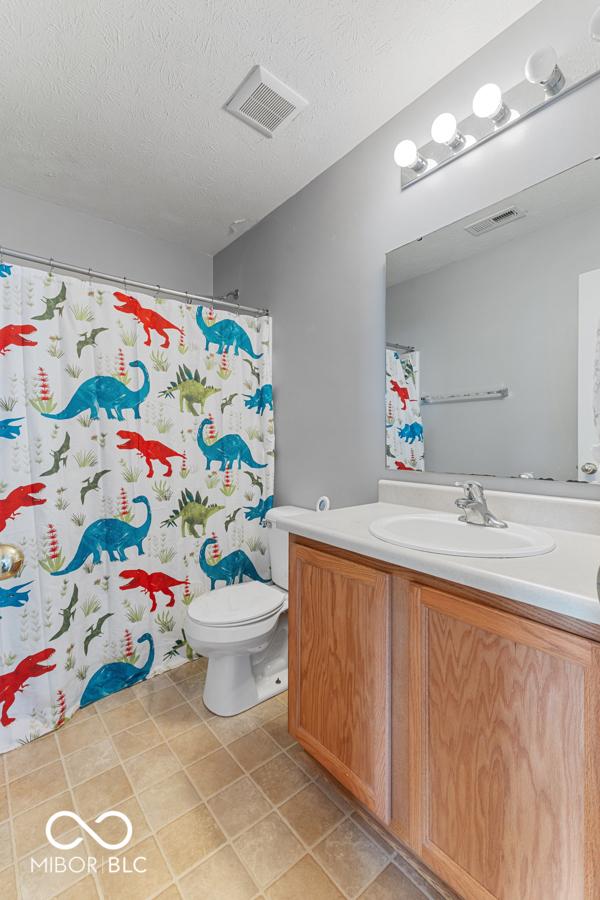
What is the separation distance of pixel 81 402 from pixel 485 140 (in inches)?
71.4

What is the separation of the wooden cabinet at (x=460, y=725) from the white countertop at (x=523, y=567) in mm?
52

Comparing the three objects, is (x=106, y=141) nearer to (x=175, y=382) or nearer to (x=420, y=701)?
(x=175, y=382)

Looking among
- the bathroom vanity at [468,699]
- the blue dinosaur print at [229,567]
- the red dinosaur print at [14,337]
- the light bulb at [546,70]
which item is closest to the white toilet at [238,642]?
the blue dinosaur print at [229,567]

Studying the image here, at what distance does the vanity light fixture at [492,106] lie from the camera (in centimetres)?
124

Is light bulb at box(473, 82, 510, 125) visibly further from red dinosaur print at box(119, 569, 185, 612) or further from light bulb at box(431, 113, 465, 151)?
red dinosaur print at box(119, 569, 185, 612)

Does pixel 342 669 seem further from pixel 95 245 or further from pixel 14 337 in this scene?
pixel 95 245

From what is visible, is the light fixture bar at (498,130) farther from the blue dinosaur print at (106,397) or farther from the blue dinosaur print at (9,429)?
the blue dinosaur print at (9,429)

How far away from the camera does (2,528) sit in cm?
155

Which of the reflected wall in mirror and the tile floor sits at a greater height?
the reflected wall in mirror

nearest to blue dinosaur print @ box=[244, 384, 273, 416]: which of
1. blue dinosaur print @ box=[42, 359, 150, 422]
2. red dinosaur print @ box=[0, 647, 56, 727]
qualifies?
blue dinosaur print @ box=[42, 359, 150, 422]

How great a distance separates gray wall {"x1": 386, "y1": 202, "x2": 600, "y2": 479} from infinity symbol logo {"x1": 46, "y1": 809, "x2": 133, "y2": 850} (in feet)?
4.91

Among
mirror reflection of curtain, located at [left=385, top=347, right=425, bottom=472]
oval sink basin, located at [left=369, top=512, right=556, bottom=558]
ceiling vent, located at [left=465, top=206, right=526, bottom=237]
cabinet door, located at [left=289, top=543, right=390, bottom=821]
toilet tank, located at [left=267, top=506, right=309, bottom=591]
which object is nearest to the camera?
oval sink basin, located at [left=369, top=512, right=556, bottom=558]

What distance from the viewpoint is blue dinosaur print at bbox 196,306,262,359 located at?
2.10 m

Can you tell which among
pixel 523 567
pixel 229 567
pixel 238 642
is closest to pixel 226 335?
pixel 229 567
